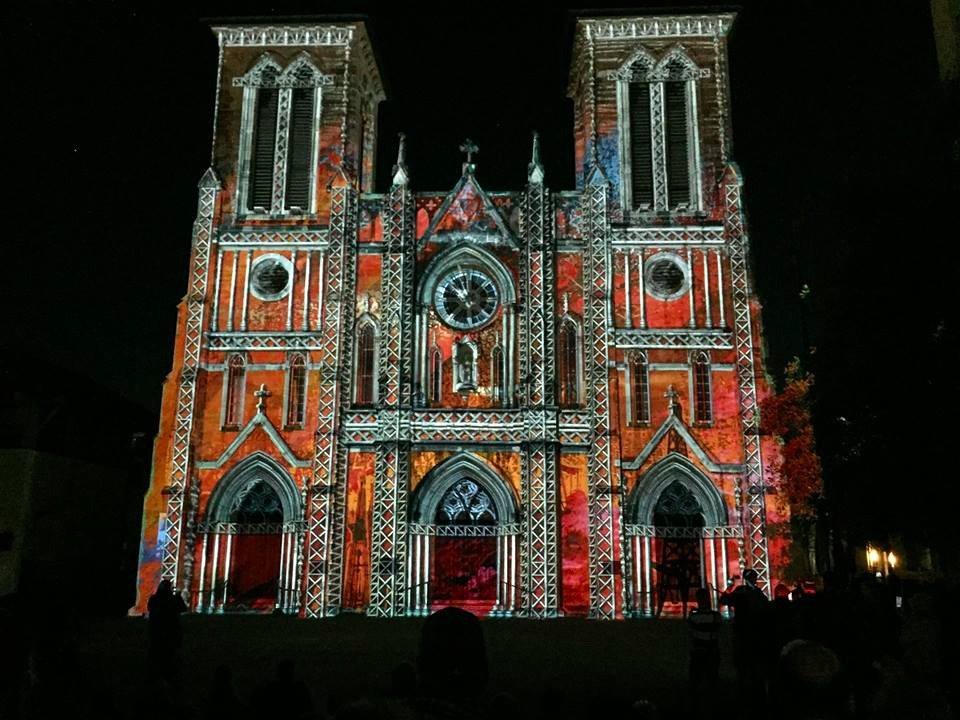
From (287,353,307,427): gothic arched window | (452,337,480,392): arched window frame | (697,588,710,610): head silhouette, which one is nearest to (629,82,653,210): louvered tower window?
(452,337,480,392): arched window frame

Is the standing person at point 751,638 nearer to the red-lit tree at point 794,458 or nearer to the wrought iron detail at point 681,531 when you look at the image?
the wrought iron detail at point 681,531

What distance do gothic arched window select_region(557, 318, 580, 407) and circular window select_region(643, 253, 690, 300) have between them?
3155 mm

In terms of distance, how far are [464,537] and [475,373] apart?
18.1 ft

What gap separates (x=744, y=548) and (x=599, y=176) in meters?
13.6

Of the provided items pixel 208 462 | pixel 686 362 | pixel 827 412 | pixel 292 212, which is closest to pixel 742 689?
pixel 827 412

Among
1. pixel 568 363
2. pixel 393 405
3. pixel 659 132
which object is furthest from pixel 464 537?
pixel 659 132

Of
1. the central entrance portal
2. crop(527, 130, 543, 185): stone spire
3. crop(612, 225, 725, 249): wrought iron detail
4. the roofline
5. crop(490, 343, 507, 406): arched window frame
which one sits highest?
the roofline

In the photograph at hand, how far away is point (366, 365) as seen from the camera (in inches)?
1188

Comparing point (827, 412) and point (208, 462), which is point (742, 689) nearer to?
point (827, 412)

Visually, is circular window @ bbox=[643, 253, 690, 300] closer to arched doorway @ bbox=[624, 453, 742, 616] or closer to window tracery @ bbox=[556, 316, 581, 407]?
window tracery @ bbox=[556, 316, 581, 407]

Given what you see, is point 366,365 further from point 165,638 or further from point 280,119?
point 165,638

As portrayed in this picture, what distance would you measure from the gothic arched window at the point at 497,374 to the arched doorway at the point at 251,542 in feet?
24.3

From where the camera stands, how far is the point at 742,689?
11547 millimetres

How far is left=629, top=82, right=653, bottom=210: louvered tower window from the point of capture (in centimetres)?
3197
